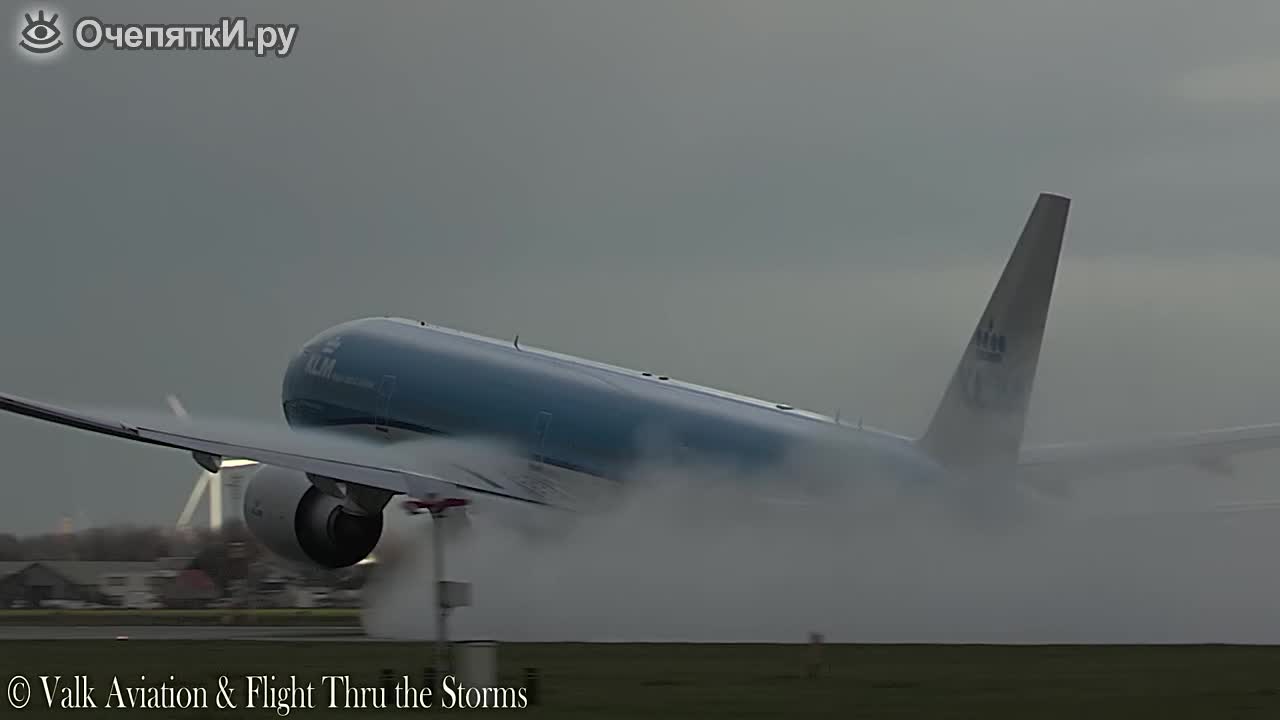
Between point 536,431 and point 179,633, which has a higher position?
point 536,431

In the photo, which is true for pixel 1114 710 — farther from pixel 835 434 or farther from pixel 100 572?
pixel 100 572

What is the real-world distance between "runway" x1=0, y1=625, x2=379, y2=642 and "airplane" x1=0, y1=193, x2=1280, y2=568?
229 centimetres

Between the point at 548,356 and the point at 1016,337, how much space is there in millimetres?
16768

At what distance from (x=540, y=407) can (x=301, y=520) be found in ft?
20.6

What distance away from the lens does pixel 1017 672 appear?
3344cm

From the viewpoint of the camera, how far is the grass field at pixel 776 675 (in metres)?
29.0

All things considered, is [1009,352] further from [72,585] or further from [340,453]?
[72,585]

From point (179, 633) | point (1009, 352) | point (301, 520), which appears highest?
point (1009, 352)

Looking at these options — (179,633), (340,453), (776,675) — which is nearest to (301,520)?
(340,453)

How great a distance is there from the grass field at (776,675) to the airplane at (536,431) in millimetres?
6346

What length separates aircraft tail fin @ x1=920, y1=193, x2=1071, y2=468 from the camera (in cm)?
4356

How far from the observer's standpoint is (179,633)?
4850cm

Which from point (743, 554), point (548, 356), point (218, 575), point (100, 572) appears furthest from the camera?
point (100, 572)

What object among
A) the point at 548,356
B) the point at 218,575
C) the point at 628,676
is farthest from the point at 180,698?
the point at 218,575
